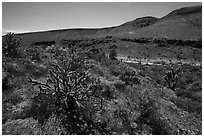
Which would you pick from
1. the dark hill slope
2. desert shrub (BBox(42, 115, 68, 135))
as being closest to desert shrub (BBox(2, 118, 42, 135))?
desert shrub (BBox(42, 115, 68, 135))

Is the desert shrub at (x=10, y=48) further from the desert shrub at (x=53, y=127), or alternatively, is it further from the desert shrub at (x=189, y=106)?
the desert shrub at (x=189, y=106)

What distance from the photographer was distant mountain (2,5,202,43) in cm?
5788

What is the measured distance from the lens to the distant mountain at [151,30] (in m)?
57.9

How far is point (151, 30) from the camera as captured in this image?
63031mm

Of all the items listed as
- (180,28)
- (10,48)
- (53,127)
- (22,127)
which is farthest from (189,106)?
(180,28)

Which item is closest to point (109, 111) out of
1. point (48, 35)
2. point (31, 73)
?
point (31, 73)

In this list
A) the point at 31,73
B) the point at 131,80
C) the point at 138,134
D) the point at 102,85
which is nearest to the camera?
the point at 138,134

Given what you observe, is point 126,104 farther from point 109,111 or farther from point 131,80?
point 131,80

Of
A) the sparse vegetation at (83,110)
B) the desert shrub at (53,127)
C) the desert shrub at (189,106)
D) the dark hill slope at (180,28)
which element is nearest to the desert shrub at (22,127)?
the sparse vegetation at (83,110)

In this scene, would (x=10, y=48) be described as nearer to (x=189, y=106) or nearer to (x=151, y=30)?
(x=189, y=106)

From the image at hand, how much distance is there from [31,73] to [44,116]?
14.5ft

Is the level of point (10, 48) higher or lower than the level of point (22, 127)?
higher

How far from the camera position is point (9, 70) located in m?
9.64

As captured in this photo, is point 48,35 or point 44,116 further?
point 48,35
